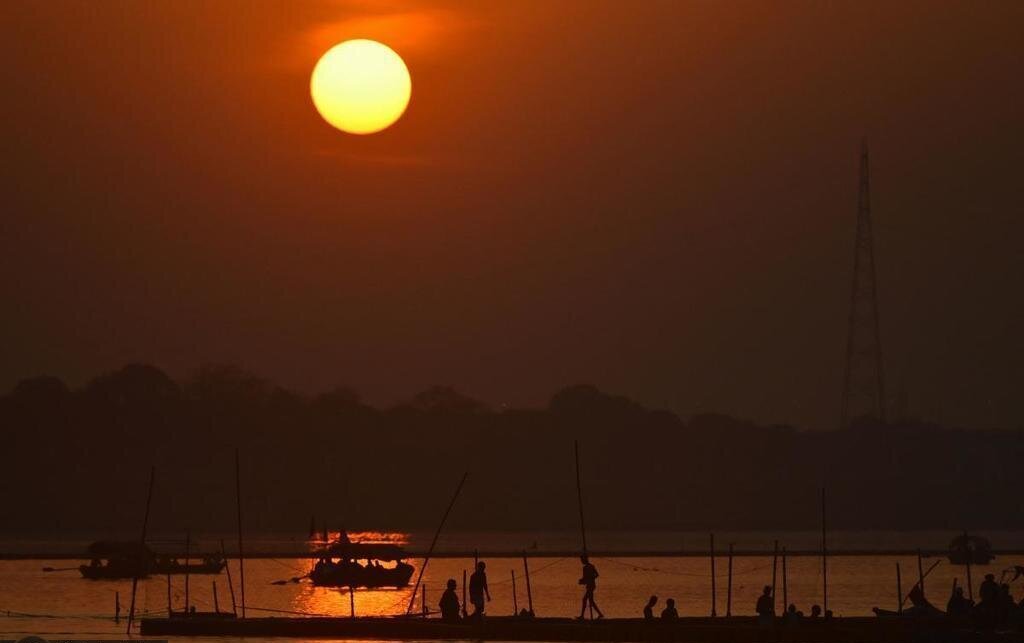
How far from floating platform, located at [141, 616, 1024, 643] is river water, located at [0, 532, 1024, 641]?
39.6 feet

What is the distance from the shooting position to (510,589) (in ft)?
337

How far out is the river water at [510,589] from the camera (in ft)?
261

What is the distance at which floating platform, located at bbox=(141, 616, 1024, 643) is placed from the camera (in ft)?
157

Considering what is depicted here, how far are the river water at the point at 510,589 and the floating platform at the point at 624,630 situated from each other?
12082 millimetres

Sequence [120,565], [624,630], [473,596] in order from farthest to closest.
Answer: [120,565], [624,630], [473,596]

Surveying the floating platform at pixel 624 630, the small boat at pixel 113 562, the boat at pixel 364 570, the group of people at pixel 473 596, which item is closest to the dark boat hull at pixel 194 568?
the small boat at pixel 113 562

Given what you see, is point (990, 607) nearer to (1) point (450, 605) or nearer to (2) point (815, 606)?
(2) point (815, 606)

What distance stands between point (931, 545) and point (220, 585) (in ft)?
318

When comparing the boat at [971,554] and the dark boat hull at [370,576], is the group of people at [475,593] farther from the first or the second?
the boat at [971,554]

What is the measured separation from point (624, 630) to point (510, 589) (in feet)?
178

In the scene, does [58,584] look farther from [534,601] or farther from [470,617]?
[470,617]

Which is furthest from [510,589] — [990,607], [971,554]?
[990,607]

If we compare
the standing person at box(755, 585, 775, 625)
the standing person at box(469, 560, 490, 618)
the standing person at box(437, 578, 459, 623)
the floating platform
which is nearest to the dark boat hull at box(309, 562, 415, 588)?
the floating platform

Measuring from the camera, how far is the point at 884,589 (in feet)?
336
